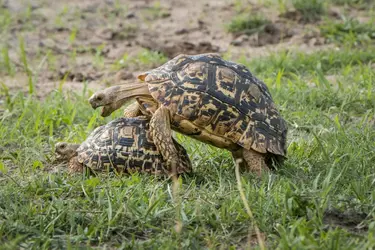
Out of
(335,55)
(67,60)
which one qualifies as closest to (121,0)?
(67,60)

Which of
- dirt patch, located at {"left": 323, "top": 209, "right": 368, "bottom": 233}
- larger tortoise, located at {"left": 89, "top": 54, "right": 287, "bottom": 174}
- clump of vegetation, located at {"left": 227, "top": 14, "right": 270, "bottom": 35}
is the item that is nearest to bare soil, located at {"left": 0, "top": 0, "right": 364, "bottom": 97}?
clump of vegetation, located at {"left": 227, "top": 14, "right": 270, "bottom": 35}

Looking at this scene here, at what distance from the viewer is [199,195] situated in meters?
5.65

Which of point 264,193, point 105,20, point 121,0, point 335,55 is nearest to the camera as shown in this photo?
point 264,193

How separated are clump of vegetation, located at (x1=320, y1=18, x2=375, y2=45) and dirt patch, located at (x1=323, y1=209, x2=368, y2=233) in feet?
17.0

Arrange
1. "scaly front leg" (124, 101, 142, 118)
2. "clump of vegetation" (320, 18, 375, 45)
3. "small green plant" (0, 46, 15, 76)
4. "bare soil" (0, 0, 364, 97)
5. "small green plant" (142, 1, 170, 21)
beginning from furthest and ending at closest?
"small green plant" (142, 1, 170, 21)
"clump of vegetation" (320, 18, 375, 45)
"bare soil" (0, 0, 364, 97)
"small green plant" (0, 46, 15, 76)
"scaly front leg" (124, 101, 142, 118)

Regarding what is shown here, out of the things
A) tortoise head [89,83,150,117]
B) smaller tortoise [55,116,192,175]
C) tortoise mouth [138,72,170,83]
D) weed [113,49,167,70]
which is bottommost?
weed [113,49,167,70]

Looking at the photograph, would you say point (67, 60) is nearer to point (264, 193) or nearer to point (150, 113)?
point (150, 113)

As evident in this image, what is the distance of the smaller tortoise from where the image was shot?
6133 mm

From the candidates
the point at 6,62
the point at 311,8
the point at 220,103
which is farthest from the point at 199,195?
the point at 311,8

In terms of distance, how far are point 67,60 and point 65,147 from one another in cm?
372

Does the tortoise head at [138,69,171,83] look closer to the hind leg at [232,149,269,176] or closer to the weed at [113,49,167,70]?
the hind leg at [232,149,269,176]

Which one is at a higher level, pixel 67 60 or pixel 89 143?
pixel 89 143

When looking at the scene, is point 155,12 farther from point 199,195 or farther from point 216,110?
point 199,195

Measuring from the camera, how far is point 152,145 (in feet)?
20.4
